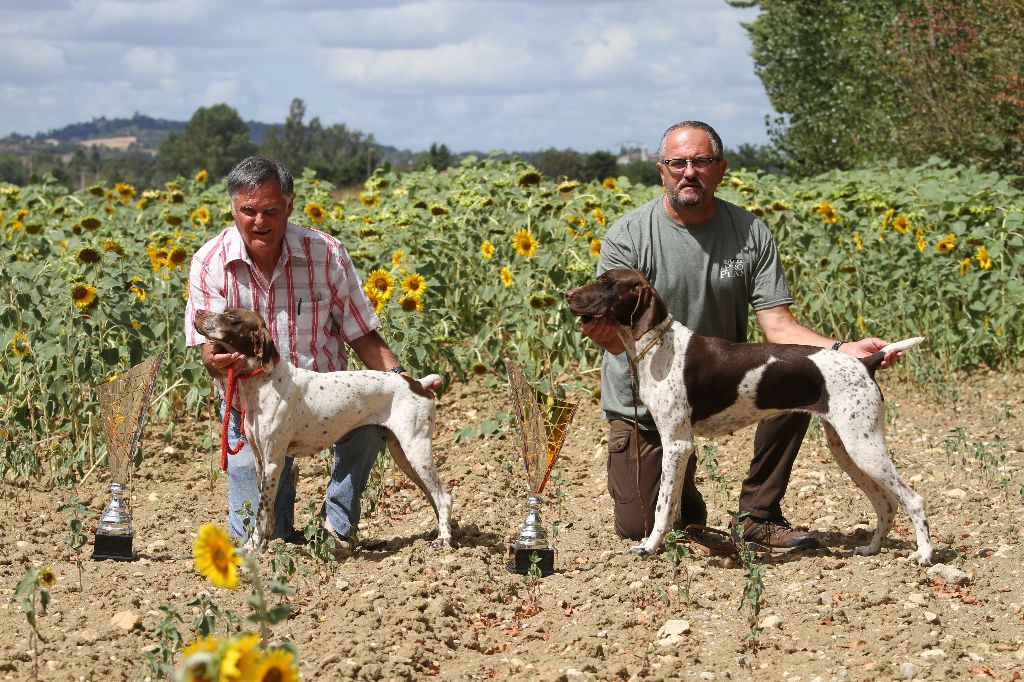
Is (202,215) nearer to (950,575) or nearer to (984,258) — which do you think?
(984,258)

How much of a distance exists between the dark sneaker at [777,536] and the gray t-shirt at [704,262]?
77 cm

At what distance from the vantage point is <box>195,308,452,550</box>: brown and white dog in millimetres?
4582

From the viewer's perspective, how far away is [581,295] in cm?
451

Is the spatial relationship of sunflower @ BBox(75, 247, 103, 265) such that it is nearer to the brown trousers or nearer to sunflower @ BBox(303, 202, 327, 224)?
sunflower @ BBox(303, 202, 327, 224)

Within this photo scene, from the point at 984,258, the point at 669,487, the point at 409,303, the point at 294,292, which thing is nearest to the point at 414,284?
the point at 409,303

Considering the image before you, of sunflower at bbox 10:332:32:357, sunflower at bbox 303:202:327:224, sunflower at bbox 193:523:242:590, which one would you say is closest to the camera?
sunflower at bbox 193:523:242:590

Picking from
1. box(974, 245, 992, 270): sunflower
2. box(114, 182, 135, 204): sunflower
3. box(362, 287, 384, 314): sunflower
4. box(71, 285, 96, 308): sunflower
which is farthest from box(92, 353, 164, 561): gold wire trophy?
box(974, 245, 992, 270): sunflower

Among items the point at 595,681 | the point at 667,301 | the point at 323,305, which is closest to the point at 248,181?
the point at 323,305

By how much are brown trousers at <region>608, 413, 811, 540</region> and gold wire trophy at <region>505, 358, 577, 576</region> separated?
498mm

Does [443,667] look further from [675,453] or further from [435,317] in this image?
[435,317]

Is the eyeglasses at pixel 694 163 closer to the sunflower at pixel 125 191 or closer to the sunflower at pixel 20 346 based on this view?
the sunflower at pixel 20 346

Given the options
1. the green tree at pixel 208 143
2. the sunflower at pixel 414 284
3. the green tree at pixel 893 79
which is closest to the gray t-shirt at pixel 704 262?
the sunflower at pixel 414 284

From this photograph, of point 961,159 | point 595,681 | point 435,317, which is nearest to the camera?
point 595,681

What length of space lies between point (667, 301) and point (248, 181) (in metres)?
1.66
